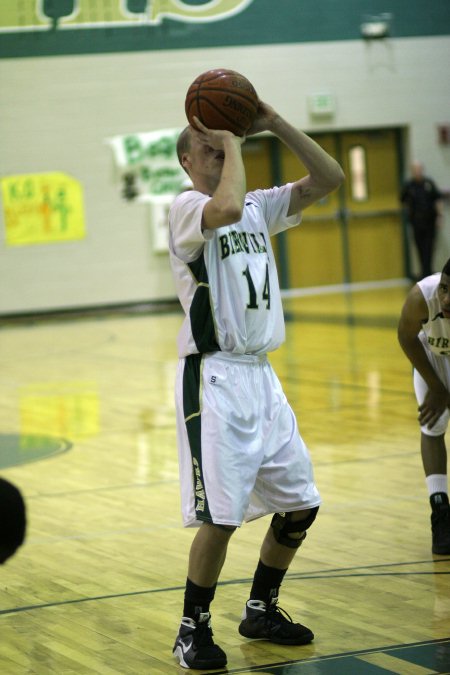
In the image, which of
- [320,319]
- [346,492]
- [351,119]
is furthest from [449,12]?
[346,492]

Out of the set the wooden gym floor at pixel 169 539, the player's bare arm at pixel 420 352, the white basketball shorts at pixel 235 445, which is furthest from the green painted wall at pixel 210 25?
the white basketball shorts at pixel 235 445

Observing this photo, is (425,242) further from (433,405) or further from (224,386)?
(224,386)

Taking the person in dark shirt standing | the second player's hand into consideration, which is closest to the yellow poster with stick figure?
the person in dark shirt standing

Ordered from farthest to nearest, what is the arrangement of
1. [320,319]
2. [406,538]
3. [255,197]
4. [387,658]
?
[320,319], [406,538], [255,197], [387,658]

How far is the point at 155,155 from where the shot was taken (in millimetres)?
16281

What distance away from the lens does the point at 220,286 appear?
11.3 feet

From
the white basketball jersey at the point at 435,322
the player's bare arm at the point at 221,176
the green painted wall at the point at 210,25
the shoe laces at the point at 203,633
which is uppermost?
the green painted wall at the point at 210,25

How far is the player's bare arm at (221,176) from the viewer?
3.29 metres

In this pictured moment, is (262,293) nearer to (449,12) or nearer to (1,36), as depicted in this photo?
(1,36)

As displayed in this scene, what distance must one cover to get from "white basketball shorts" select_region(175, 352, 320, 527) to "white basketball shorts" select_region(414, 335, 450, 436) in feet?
3.83

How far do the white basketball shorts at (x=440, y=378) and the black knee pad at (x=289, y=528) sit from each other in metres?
1.16

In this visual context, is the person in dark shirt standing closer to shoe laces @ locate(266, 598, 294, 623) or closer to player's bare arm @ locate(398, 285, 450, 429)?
player's bare arm @ locate(398, 285, 450, 429)

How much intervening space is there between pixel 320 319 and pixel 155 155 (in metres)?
3.80

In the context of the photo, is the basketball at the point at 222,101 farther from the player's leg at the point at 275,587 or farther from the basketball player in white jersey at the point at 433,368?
the player's leg at the point at 275,587
